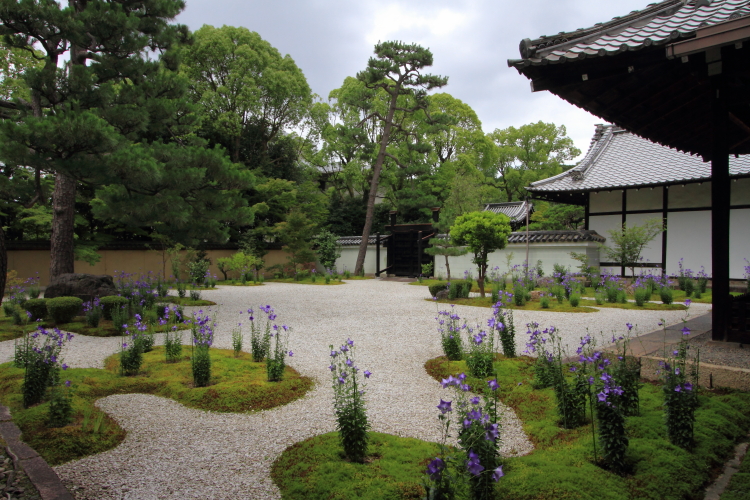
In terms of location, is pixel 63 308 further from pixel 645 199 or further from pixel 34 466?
pixel 645 199

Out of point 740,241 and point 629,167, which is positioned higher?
point 629,167

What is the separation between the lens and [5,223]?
546 inches

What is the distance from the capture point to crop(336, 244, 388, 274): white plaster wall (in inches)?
754

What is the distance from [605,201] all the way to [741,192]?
126 inches

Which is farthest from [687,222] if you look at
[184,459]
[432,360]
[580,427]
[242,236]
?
[242,236]

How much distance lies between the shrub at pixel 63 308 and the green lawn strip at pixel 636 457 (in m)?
6.59

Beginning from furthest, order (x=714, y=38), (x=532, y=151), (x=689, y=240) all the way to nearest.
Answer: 1. (x=532, y=151)
2. (x=689, y=240)
3. (x=714, y=38)

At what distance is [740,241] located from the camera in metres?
11.1

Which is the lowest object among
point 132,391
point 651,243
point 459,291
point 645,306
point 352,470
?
point 132,391

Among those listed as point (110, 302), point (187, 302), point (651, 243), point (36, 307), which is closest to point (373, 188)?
point (651, 243)

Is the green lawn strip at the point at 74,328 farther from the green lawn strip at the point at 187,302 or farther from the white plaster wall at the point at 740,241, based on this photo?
the white plaster wall at the point at 740,241

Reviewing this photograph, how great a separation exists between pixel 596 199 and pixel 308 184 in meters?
11.4

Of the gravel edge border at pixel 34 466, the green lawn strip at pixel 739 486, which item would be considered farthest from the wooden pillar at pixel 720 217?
the gravel edge border at pixel 34 466

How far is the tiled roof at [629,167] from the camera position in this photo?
1178cm
